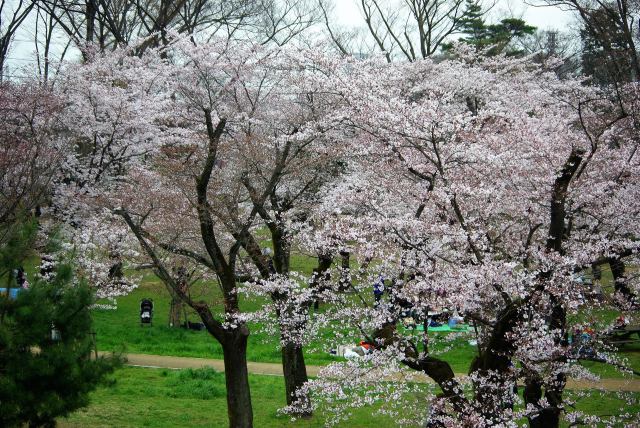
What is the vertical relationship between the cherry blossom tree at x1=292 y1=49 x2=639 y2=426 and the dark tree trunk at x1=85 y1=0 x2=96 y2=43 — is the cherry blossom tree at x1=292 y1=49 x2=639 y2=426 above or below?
below

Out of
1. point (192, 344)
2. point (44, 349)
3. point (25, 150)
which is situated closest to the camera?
point (44, 349)

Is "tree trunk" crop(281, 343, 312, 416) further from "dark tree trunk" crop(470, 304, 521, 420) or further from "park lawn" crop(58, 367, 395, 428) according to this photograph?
"dark tree trunk" crop(470, 304, 521, 420)

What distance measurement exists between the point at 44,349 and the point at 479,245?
174 inches

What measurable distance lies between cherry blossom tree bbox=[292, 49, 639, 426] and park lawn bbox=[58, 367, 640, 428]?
8.53ft

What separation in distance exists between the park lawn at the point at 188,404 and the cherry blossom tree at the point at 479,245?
2601mm

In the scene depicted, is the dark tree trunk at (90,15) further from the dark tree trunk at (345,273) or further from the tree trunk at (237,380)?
the dark tree trunk at (345,273)

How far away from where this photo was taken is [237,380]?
9.14 metres

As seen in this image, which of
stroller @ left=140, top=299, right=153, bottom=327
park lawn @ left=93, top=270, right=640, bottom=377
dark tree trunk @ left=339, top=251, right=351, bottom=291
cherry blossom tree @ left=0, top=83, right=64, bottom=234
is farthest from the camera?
stroller @ left=140, top=299, right=153, bottom=327

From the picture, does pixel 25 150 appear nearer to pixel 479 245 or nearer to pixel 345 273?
pixel 345 273

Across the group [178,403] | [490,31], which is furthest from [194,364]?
[490,31]

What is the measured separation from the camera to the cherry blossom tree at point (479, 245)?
6.41 meters

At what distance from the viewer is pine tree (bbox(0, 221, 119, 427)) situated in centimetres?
577

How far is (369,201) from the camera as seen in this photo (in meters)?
7.62

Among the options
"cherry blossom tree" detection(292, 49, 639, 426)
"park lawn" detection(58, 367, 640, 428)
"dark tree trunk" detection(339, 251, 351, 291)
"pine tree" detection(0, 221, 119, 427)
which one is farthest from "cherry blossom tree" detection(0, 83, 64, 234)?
"cherry blossom tree" detection(292, 49, 639, 426)
